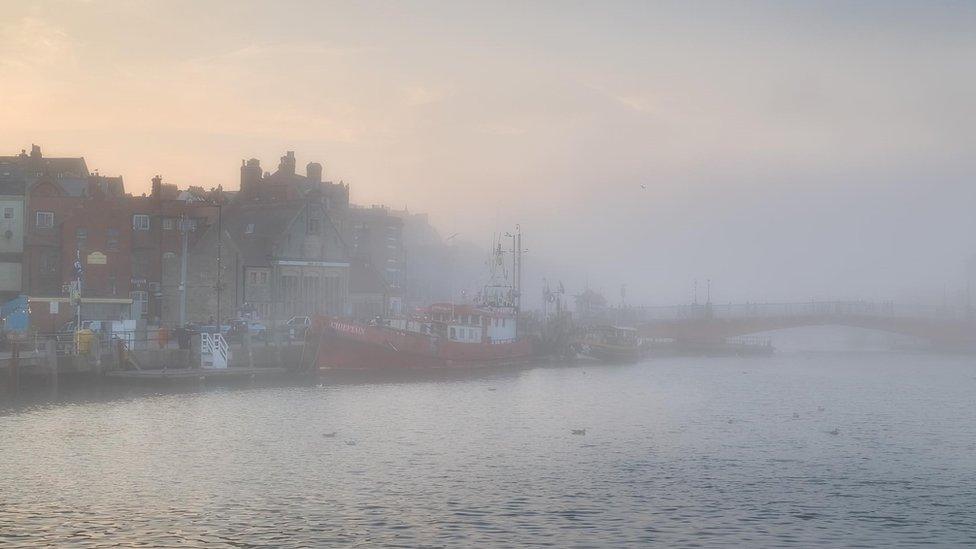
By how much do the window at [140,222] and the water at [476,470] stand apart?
1392 inches

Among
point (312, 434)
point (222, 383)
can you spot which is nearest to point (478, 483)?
point (312, 434)

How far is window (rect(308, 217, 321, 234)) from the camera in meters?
112

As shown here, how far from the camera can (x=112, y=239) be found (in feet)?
310

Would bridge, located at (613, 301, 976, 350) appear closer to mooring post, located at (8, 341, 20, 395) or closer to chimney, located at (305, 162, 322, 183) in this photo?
chimney, located at (305, 162, 322, 183)

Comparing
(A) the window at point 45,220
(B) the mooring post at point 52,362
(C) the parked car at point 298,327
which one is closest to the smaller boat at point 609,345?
(C) the parked car at point 298,327

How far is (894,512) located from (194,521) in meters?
23.2

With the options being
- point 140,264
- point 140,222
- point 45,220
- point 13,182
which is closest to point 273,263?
point 140,264

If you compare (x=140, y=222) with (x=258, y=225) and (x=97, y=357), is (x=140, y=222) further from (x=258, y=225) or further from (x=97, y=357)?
(x=97, y=357)

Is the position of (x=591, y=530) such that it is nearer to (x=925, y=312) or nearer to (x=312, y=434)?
(x=312, y=434)

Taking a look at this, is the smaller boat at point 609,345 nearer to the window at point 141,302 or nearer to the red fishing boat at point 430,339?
the red fishing boat at point 430,339

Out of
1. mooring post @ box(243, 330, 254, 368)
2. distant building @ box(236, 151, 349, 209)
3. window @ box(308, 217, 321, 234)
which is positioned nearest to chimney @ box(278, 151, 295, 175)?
distant building @ box(236, 151, 349, 209)

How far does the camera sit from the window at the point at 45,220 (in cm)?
9581

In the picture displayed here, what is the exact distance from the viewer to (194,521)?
31531mm

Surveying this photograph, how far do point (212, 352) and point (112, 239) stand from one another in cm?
2757
